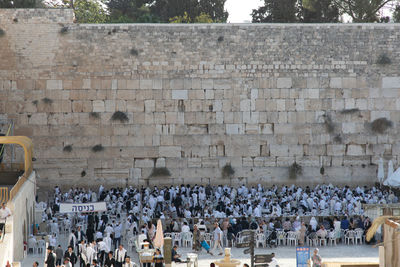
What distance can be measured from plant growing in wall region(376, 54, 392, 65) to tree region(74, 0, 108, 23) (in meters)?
19.2

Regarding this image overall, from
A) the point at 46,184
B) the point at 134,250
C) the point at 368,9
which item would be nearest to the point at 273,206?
the point at 134,250

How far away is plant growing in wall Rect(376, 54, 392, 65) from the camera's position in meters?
23.1

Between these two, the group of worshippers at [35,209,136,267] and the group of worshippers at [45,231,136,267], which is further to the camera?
the group of worshippers at [35,209,136,267]

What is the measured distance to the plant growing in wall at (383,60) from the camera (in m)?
23.1

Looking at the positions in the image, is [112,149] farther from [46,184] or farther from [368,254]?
[368,254]

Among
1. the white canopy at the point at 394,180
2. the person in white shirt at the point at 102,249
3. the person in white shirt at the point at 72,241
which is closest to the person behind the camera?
the person in white shirt at the point at 102,249

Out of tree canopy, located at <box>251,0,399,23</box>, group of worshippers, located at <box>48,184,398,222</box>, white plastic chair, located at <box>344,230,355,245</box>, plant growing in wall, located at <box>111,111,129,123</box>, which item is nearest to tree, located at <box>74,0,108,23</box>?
tree canopy, located at <box>251,0,399,23</box>

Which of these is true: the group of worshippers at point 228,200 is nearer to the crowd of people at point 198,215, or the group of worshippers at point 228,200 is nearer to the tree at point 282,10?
the crowd of people at point 198,215

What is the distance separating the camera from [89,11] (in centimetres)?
3972

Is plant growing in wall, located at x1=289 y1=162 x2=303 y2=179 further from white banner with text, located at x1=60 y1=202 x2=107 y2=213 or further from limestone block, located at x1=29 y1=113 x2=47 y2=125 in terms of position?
limestone block, located at x1=29 y1=113 x2=47 y2=125

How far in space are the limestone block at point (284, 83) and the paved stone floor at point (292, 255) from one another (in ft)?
23.8

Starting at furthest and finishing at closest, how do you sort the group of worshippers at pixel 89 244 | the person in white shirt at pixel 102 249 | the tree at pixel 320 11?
the tree at pixel 320 11 → the person in white shirt at pixel 102 249 → the group of worshippers at pixel 89 244

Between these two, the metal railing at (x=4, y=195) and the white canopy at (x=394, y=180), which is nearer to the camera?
the metal railing at (x=4, y=195)

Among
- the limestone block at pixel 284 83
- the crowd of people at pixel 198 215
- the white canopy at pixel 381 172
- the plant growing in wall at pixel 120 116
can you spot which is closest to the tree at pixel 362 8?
the limestone block at pixel 284 83
